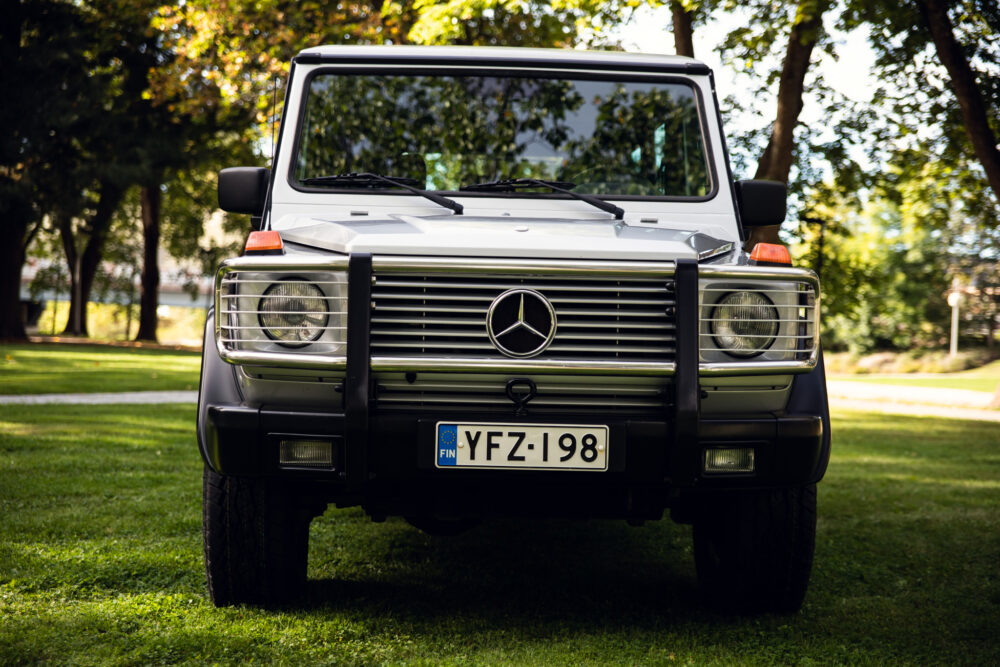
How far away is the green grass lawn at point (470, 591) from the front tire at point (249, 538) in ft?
0.31

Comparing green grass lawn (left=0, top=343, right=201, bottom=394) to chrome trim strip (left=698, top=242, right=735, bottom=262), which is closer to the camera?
chrome trim strip (left=698, top=242, right=735, bottom=262)

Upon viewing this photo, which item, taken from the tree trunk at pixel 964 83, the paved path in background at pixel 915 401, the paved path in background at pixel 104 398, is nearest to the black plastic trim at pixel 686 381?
the tree trunk at pixel 964 83

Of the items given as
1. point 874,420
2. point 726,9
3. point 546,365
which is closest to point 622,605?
point 546,365

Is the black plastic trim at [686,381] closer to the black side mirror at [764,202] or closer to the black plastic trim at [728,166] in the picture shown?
the black plastic trim at [728,166]

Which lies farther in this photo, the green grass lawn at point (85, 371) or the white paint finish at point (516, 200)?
the green grass lawn at point (85, 371)

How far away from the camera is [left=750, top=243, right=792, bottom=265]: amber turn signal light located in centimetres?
338

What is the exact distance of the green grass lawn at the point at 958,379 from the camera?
1079 inches

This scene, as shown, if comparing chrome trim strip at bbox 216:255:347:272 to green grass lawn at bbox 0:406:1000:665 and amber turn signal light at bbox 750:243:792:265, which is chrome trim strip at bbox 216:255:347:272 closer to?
green grass lawn at bbox 0:406:1000:665

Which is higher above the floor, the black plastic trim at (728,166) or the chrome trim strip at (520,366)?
the black plastic trim at (728,166)

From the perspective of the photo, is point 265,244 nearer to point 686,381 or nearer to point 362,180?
point 362,180

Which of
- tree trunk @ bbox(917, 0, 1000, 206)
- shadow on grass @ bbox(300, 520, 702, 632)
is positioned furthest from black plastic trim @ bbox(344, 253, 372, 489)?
tree trunk @ bbox(917, 0, 1000, 206)

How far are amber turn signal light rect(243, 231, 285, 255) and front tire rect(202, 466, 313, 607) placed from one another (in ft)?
2.77

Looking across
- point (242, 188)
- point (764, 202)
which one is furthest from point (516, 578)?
point (242, 188)

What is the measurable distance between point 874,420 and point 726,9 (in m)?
7.14
